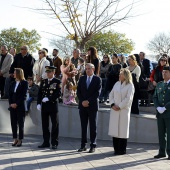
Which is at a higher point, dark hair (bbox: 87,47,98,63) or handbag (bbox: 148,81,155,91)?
dark hair (bbox: 87,47,98,63)

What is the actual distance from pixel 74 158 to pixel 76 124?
4026mm

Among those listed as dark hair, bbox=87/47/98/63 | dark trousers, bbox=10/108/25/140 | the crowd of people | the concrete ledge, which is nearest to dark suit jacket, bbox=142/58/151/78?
the crowd of people

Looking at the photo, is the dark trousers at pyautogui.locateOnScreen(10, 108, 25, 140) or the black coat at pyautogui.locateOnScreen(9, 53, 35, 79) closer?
the dark trousers at pyautogui.locateOnScreen(10, 108, 25, 140)

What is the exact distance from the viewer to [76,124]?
1538cm

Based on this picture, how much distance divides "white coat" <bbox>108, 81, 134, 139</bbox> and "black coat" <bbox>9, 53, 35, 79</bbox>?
4467mm

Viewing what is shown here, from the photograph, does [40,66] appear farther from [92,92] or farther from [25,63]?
[92,92]

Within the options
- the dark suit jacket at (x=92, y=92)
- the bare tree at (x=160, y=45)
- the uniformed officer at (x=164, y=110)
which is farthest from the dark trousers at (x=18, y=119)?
the bare tree at (x=160, y=45)

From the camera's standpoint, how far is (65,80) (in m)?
16.0

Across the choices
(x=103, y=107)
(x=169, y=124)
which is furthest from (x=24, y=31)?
(x=169, y=124)

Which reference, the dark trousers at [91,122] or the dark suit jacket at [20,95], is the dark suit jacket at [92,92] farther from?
the dark suit jacket at [20,95]

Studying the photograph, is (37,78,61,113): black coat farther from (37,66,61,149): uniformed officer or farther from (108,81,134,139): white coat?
(108,81,134,139): white coat

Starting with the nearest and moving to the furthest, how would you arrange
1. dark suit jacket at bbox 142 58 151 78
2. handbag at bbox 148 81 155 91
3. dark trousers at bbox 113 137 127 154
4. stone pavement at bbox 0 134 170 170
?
stone pavement at bbox 0 134 170 170, dark trousers at bbox 113 137 127 154, handbag at bbox 148 81 155 91, dark suit jacket at bbox 142 58 151 78

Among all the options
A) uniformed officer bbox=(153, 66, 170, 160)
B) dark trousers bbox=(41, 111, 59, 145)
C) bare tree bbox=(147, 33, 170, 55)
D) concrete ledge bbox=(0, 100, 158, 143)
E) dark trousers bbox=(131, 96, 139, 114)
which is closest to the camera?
uniformed officer bbox=(153, 66, 170, 160)

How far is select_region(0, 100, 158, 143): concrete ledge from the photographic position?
14.4m
